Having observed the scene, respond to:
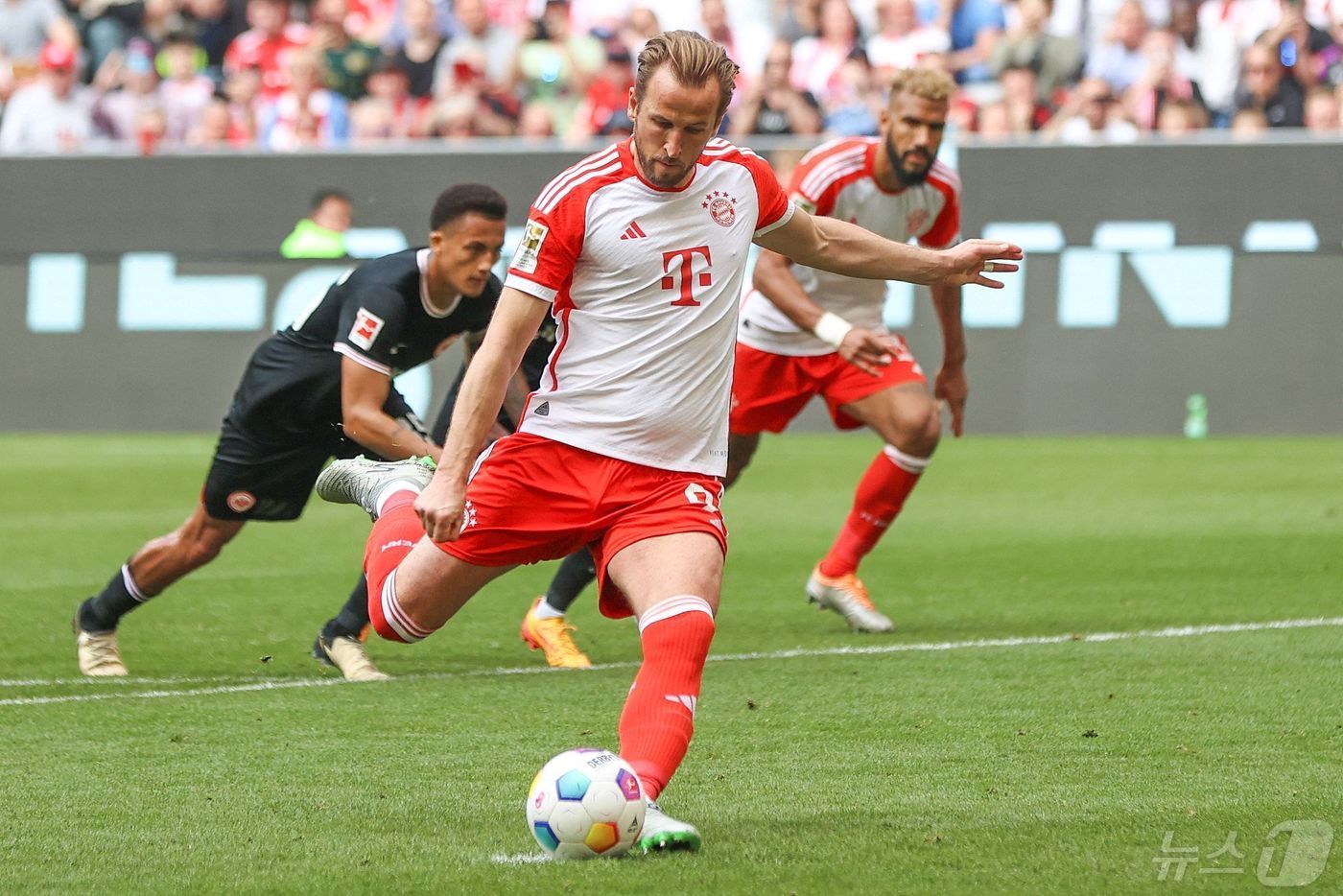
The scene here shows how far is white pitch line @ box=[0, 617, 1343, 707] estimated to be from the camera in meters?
6.82

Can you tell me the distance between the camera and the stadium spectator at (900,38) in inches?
709

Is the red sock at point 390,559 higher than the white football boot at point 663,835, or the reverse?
the red sock at point 390,559

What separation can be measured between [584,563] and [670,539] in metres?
3.09

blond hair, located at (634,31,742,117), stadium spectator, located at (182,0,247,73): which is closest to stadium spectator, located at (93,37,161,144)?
stadium spectator, located at (182,0,247,73)

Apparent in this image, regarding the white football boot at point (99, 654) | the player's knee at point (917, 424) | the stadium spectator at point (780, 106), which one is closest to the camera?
the white football boot at point (99, 654)

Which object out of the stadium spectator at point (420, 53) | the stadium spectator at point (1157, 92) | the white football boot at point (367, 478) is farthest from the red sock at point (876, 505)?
the stadium spectator at point (420, 53)

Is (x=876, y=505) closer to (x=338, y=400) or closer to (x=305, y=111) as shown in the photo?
(x=338, y=400)

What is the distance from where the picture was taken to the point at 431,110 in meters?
18.6

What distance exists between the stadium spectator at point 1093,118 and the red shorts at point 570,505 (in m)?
12.6

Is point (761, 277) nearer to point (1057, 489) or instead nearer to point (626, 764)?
point (626, 764)

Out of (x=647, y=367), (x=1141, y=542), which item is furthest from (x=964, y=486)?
(x=647, y=367)

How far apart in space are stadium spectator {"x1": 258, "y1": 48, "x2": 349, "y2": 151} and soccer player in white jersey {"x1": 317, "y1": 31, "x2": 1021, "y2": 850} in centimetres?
1425

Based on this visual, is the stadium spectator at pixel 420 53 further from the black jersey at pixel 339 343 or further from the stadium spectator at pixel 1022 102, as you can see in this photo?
the black jersey at pixel 339 343

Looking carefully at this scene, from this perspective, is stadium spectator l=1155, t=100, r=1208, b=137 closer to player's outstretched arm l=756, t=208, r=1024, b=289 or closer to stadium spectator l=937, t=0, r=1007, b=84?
stadium spectator l=937, t=0, r=1007, b=84
